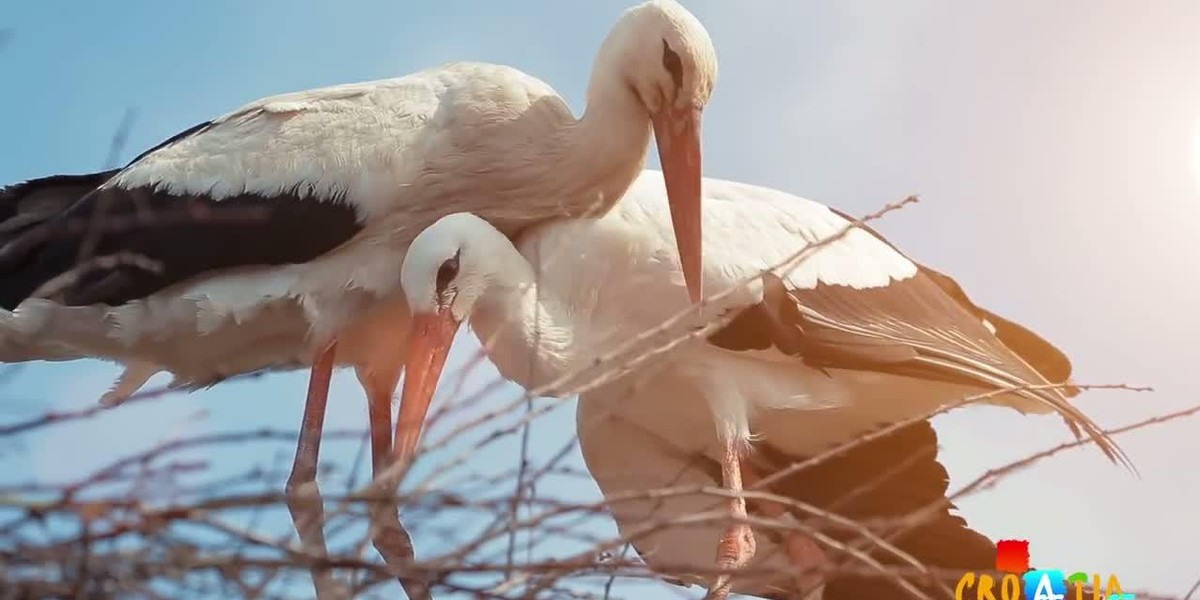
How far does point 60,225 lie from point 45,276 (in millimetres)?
130

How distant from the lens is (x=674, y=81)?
3816 mm

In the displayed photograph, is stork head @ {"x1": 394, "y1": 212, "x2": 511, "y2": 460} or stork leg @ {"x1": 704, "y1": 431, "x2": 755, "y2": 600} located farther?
stork leg @ {"x1": 704, "y1": 431, "x2": 755, "y2": 600}

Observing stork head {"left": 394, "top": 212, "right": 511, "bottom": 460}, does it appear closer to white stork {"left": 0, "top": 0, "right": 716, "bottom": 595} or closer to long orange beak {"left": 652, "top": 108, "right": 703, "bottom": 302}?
white stork {"left": 0, "top": 0, "right": 716, "bottom": 595}

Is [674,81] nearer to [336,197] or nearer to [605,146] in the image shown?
[605,146]

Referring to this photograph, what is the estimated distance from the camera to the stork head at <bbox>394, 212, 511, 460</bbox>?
3.69m

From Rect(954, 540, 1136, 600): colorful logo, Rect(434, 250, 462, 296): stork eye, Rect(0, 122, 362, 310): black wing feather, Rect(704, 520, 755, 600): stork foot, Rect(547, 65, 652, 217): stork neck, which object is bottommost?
Rect(954, 540, 1136, 600): colorful logo

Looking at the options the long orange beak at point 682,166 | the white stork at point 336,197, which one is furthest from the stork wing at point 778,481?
the white stork at point 336,197

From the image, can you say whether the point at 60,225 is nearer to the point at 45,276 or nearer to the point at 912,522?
the point at 45,276

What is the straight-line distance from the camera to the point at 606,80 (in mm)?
3906

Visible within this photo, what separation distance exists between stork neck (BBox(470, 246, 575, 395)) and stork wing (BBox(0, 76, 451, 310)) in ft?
1.18

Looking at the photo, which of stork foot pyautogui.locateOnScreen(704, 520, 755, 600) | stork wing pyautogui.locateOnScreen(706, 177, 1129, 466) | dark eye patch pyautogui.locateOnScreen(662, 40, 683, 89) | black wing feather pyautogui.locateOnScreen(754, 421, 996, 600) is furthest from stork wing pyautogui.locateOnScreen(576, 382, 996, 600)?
dark eye patch pyautogui.locateOnScreen(662, 40, 683, 89)

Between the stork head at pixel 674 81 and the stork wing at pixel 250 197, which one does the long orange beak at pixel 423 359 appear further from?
the stork head at pixel 674 81

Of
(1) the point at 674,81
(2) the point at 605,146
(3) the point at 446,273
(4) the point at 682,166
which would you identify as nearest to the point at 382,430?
(3) the point at 446,273

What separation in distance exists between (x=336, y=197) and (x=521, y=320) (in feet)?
1.74
